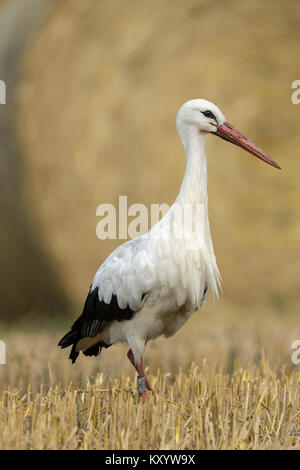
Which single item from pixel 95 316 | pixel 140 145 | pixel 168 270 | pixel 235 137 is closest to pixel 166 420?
pixel 168 270

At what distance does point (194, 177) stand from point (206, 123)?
260 millimetres

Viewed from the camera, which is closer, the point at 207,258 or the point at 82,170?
the point at 207,258

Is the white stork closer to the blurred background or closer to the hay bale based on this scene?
the blurred background

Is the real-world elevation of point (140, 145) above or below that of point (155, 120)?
below

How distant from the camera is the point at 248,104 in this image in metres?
5.82

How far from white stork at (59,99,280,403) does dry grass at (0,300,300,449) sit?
0.25 m

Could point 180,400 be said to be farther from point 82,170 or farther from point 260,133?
point 260,133

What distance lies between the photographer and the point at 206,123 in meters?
3.72

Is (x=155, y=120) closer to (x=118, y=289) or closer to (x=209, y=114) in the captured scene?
(x=209, y=114)

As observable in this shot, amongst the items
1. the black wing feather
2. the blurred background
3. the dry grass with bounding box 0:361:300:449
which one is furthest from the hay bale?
the dry grass with bounding box 0:361:300:449

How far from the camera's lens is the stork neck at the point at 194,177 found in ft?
11.9
